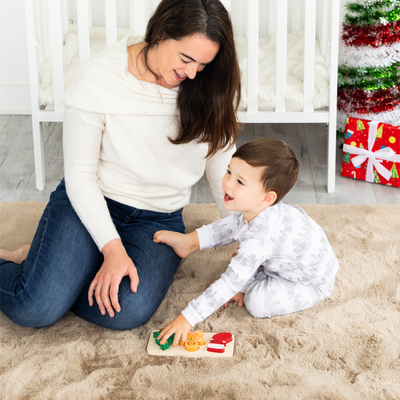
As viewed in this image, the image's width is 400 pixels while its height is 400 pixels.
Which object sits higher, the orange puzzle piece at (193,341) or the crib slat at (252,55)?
the crib slat at (252,55)

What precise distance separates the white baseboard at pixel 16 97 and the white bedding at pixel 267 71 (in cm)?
58

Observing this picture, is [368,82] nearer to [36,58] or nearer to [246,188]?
[246,188]

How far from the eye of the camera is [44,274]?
1.21 m

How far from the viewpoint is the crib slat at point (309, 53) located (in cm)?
196

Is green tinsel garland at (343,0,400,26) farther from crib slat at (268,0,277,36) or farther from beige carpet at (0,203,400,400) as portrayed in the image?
beige carpet at (0,203,400,400)

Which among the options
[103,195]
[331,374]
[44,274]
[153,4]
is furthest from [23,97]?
[331,374]

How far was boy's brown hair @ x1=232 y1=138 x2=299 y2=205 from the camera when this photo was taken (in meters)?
1.22

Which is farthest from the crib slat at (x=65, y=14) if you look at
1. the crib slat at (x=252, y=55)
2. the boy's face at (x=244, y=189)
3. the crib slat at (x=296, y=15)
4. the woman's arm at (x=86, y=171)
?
the boy's face at (x=244, y=189)

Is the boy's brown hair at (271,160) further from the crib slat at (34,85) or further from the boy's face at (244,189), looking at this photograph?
the crib slat at (34,85)

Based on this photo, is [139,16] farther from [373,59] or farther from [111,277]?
[111,277]

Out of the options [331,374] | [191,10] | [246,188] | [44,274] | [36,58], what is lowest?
[331,374]

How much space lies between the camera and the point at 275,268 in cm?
134

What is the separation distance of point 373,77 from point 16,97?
1937 mm

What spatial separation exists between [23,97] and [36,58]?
935 millimetres
